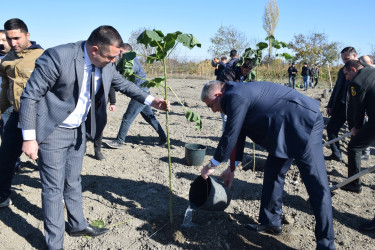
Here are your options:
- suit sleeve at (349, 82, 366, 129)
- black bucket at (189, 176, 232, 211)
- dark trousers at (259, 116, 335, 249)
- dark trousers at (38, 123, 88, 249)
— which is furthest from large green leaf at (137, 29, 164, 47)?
suit sleeve at (349, 82, 366, 129)

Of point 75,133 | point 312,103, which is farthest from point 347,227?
point 75,133

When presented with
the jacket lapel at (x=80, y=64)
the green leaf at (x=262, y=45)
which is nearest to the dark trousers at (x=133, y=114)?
the green leaf at (x=262, y=45)

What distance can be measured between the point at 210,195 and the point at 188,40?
1.38 m

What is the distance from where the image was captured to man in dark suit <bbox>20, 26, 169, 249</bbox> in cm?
224

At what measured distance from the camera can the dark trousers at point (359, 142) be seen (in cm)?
339

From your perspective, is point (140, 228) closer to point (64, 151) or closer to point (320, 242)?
point (64, 151)

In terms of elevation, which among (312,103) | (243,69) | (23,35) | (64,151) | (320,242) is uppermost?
(23,35)

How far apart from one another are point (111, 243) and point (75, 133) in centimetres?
112

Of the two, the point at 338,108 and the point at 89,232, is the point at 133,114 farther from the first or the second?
the point at 338,108

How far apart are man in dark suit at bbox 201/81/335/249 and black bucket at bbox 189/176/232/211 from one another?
0.91 feet

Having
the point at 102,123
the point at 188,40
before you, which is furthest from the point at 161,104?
the point at 188,40

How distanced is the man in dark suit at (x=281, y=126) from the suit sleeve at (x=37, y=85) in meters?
1.18

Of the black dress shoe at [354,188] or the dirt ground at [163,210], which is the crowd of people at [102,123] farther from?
the black dress shoe at [354,188]

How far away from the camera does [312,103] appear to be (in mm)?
2484
